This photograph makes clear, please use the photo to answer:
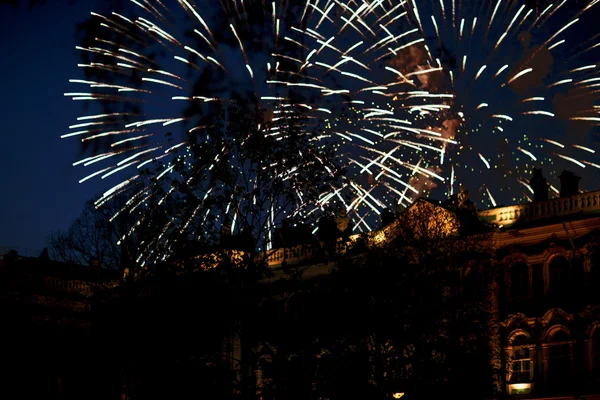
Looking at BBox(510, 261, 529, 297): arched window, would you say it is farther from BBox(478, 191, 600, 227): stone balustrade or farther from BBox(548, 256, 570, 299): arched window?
BBox(478, 191, 600, 227): stone balustrade

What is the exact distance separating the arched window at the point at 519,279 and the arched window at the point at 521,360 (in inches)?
73.4

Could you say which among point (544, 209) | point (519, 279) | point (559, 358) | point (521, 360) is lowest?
point (521, 360)

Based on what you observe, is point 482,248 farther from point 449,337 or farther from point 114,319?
point 114,319

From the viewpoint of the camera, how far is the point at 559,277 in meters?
48.6

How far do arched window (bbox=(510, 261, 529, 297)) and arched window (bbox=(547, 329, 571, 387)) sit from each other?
244 cm

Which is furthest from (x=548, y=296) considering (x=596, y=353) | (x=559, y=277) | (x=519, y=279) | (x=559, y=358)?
(x=596, y=353)

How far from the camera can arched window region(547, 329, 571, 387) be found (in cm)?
4747

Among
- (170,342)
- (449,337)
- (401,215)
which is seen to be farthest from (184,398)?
(401,215)

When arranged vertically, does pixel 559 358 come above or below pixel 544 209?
below

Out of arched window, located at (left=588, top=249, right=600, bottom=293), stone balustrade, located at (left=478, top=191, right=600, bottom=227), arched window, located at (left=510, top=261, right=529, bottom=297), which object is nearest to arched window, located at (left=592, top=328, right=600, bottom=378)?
arched window, located at (left=588, top=249, right=600, bottom=293)

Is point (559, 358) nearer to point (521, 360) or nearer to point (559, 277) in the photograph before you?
point (521, 360)

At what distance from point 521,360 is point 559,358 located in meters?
1.70

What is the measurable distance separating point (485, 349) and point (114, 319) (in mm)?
14996

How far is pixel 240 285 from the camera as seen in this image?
42.8 m
